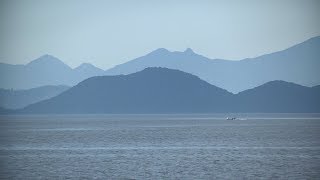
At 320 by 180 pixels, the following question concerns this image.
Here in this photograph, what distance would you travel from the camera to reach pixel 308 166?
280 feet

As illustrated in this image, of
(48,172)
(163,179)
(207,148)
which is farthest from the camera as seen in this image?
(207,148)

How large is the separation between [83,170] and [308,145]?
202 feet

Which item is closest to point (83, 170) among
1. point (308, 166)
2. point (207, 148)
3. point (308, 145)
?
point (308, 166)

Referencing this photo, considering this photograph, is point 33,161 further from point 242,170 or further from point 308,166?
point 308,166

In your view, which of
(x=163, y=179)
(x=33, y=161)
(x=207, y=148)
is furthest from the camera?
(x=207, y=148)

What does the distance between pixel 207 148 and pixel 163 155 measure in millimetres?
19225

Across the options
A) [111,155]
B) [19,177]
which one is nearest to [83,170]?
[19,177]

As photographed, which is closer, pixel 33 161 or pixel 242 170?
pixel 242 170

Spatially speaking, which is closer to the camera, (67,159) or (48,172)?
(48,172)

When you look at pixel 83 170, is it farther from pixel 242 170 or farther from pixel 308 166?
pixel 308 166

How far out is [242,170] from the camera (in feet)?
268

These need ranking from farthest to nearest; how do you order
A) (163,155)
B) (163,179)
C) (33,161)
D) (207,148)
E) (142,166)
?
(207,148)
(163,155)
(33,161)
(142,166)
(163,179)

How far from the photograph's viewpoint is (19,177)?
75188 millimetres

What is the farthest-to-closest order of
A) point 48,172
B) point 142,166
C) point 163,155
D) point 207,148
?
point 207,148, point 163,155, point 142,166, point 48,172
